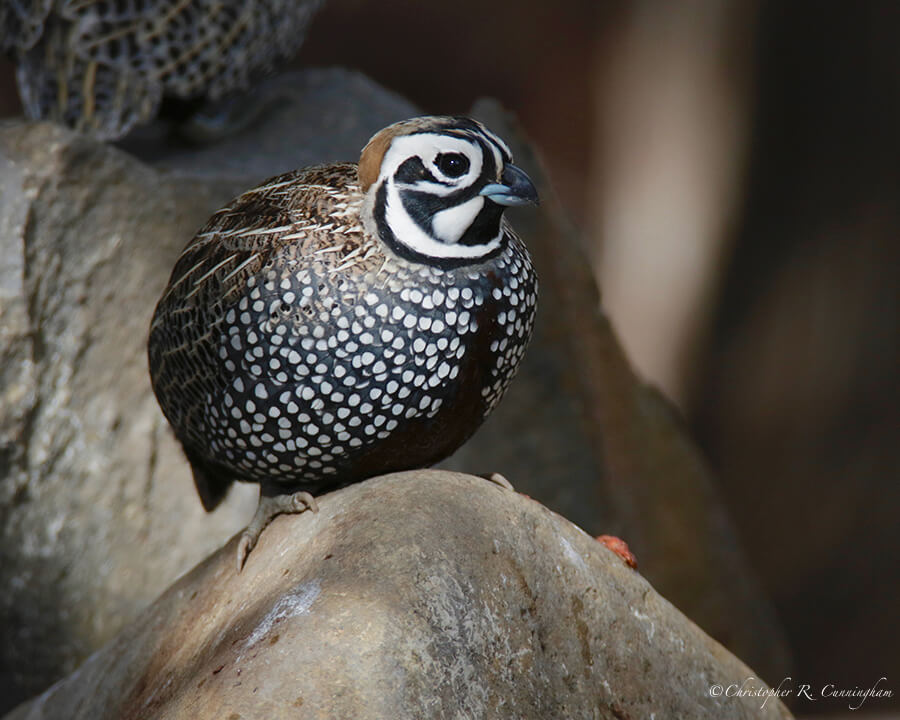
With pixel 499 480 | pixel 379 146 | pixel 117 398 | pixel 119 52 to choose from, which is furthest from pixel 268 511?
pixel 119 52

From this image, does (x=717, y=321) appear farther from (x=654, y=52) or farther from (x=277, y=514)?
(x=277, y=514)

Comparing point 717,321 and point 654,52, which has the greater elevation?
point 654,52

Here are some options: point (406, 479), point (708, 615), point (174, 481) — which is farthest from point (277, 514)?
point (708, 615)

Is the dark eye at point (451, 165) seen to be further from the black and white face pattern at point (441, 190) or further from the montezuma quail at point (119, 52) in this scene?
the montezuma quail at point (119, 52)

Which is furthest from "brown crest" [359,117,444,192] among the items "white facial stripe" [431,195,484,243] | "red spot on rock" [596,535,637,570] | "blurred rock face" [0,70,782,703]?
"blurred rock face" [0,70,782,703]

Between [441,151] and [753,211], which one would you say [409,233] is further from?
[753,211]

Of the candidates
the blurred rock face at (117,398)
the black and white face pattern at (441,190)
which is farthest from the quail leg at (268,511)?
the blurred rock face at (117,398)

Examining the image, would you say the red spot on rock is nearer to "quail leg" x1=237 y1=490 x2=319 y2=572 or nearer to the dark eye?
"quail leg" x1=237 y1=490 x2=319 y2=572
